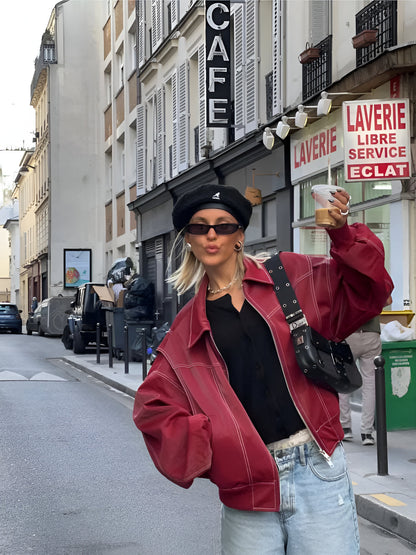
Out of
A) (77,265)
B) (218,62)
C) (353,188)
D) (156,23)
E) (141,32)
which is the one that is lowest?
(77,265)

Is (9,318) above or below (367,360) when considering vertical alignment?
below

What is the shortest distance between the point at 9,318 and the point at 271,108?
25.1m

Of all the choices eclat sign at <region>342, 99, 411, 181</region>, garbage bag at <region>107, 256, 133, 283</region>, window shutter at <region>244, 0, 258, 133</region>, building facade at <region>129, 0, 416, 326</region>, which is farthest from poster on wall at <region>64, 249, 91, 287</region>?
eclat sign at <region>342, 99, 411, 181</region>

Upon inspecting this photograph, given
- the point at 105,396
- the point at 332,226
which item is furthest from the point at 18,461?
the point at 332,226

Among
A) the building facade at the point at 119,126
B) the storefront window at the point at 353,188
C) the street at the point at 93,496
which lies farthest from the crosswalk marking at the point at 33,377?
the building facade at the point at 119,126

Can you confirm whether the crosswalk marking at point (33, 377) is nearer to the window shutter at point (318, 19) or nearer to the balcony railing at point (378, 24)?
the window shutter at point (318, 19)

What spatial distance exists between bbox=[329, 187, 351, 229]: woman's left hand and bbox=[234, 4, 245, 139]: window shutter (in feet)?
51.5

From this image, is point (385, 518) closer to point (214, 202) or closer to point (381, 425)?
point (381, 425)

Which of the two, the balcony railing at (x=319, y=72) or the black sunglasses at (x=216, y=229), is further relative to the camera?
the balcony railing at (x=319, y=72)

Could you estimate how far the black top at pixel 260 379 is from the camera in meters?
2.76

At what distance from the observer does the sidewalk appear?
596 cm

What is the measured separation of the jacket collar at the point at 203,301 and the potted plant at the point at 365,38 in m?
9.92

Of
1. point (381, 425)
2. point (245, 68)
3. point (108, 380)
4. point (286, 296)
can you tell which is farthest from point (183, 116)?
point (286, 296)

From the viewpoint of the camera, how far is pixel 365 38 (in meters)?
12.2
